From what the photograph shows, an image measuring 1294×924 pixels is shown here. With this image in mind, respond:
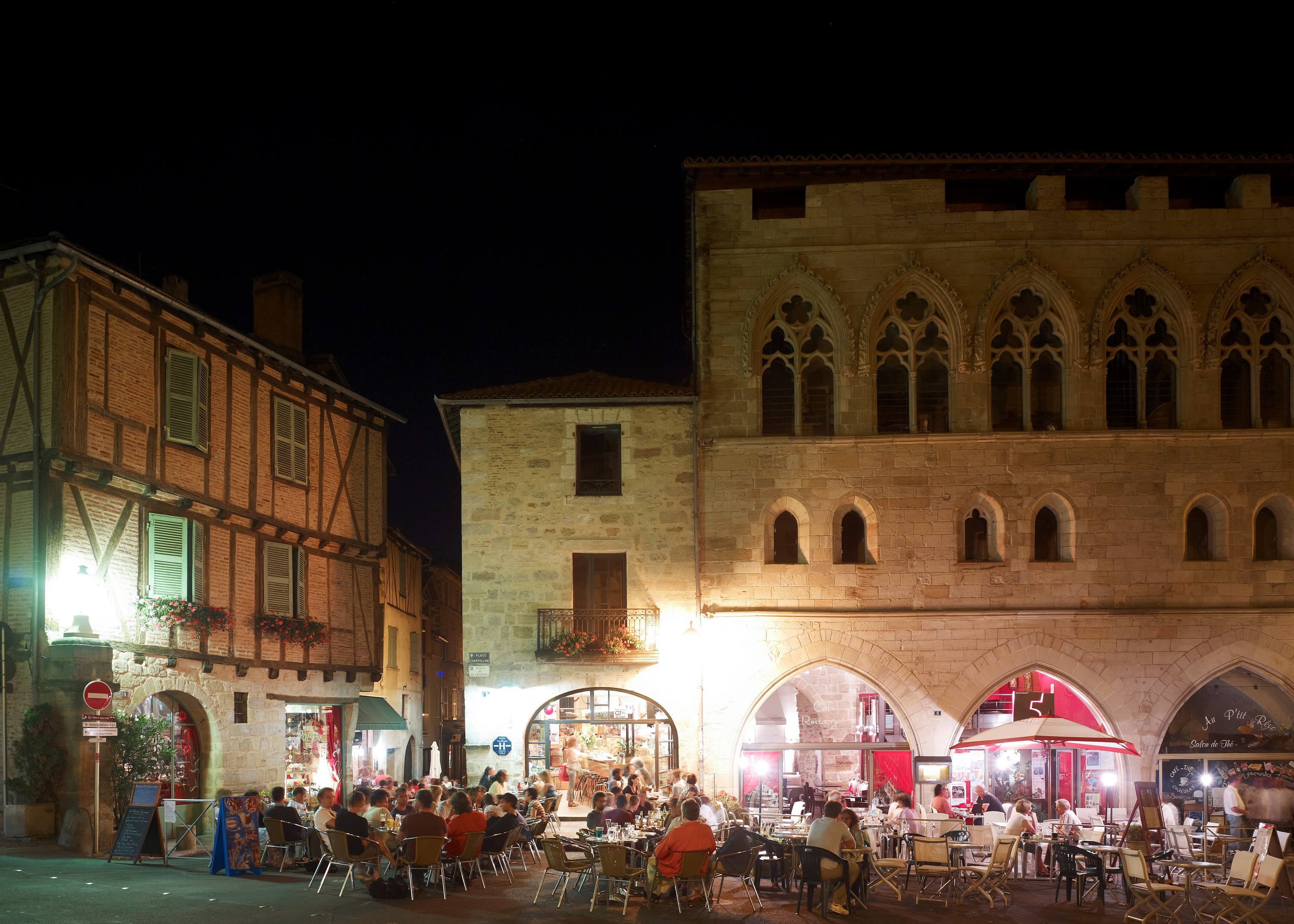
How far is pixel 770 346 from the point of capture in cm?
2227

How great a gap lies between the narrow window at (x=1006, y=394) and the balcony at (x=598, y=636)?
680 cm

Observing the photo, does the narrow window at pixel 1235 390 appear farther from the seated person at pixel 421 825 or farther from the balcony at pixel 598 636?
the seated person at pixel 421 825

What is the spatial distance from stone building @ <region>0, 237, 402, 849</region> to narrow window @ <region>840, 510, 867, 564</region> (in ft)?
32.4

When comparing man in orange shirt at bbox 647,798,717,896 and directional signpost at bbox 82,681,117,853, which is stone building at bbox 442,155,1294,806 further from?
man in orange shirt at bbox 647,798,717,896

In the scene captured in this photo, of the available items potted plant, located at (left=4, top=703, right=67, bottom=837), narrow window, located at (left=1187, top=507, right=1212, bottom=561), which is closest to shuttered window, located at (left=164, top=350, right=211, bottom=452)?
potted plant, located at (left=4, top=703, right=67, bottom=837)

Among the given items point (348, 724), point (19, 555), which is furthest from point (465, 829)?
point (348, 724)

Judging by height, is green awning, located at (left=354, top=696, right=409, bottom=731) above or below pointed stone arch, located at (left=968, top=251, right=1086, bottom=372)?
below

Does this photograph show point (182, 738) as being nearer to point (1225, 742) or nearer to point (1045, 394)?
point (1045, 394)

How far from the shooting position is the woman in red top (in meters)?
14.5

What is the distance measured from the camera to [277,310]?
26688mm

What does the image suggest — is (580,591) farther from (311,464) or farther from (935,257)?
(935,257)

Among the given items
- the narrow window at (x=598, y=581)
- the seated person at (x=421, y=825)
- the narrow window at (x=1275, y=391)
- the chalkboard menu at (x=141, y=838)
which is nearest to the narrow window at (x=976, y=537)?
the narrow window at (x=1275, y=391)

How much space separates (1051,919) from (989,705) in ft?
27.8

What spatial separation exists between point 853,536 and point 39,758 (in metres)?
12.9
